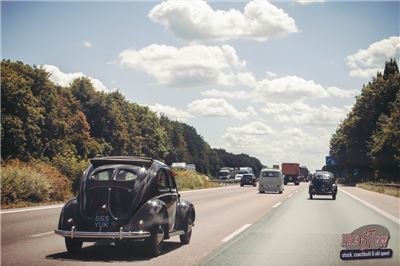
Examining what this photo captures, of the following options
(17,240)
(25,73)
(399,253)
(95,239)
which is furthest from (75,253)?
(25,73)

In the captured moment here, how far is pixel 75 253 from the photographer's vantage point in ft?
29.2

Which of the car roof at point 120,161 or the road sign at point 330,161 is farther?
the road sign at point 330,161

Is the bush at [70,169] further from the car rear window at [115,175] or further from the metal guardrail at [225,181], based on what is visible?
the metal guardrail at [225,181]

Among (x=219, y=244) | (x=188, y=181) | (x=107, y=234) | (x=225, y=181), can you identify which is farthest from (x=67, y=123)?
(x=107, y=234)

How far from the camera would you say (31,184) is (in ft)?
68.9

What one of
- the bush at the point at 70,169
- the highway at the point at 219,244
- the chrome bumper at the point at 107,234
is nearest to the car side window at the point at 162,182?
the highway at the point at 219,244

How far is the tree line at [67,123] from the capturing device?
164ft

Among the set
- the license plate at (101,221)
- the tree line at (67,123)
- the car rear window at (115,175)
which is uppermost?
the tree line at (67,123)

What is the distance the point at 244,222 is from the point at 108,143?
62080mm

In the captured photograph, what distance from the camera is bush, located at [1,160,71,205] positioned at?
19.9m

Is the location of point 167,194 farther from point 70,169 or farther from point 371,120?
point 371,120

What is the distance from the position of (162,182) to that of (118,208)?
54.6 inches

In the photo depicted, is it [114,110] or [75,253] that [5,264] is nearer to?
[75,253]

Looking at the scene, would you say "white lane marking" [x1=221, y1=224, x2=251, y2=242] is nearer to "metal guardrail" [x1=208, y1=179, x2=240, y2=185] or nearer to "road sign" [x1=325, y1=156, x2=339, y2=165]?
"metal guardrail" [x1=208, y1=179, x2=240, y2=185]
